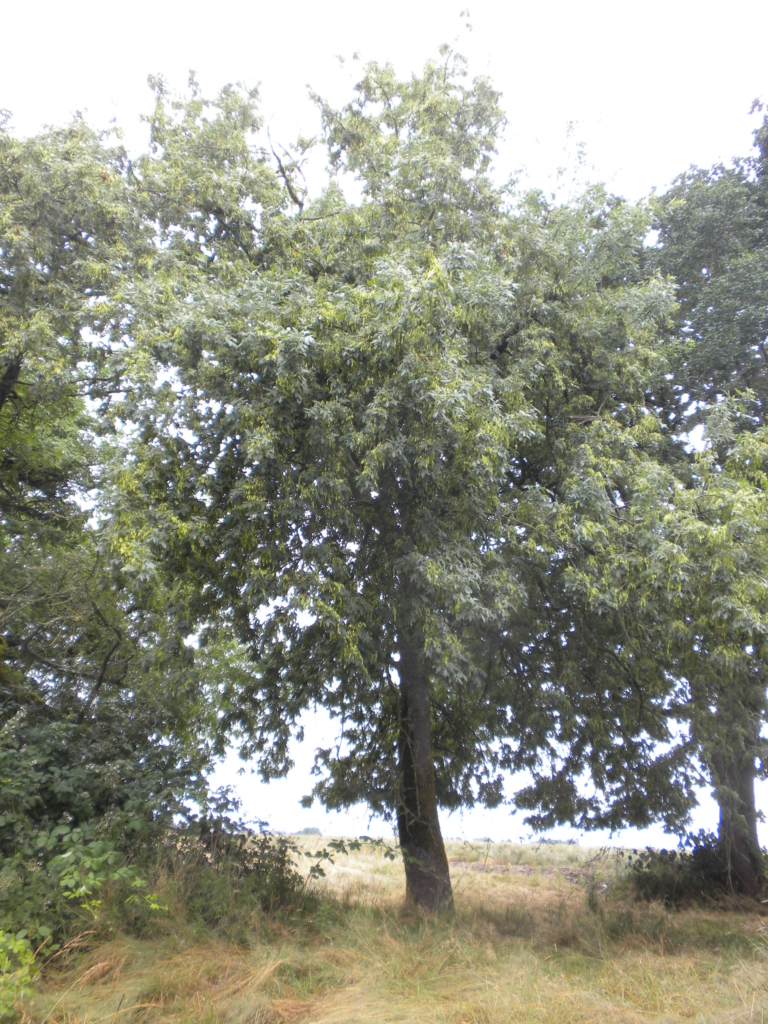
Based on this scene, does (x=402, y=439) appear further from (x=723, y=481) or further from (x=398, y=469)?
(x=723, y=481)

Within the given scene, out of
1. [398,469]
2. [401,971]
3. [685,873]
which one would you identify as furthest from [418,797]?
[685,873]

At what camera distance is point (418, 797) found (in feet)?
28.8

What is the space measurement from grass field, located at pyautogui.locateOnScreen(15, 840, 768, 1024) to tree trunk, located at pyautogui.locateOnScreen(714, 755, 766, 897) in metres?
1.99

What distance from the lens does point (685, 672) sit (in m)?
8.46

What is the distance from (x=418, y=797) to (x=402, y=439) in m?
5.14

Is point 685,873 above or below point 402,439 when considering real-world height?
below

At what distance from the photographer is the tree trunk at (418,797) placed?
8.48 meters

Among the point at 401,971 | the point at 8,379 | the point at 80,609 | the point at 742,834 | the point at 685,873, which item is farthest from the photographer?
the point at 685,873

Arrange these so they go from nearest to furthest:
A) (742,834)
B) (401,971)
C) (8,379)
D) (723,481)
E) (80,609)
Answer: (401,971) < (723,481) < (80,609) < (742,834) < (8,379)

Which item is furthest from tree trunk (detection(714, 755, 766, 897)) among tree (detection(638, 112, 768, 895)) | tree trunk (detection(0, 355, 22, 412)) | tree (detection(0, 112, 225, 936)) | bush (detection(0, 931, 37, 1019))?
tree trunk (detection(0, 355, 22, 412))

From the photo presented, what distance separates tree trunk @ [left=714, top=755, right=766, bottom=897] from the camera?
10.0 m

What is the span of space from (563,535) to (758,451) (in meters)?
2.66

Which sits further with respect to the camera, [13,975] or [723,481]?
[723,481]

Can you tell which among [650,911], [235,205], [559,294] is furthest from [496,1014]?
[235,205]
